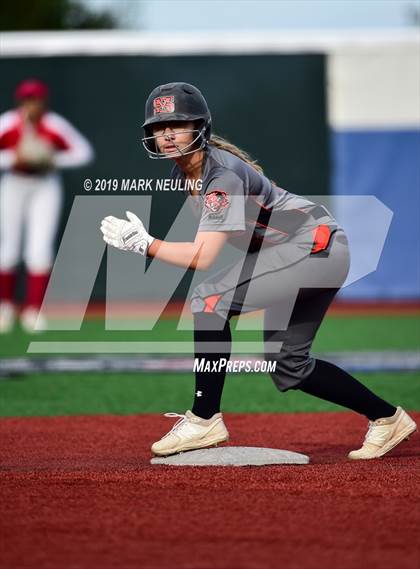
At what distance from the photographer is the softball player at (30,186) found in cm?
1240

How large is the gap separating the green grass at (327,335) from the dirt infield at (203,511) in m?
4.83

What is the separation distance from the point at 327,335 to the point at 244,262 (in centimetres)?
650

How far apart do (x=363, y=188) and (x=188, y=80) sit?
2527 millimetres

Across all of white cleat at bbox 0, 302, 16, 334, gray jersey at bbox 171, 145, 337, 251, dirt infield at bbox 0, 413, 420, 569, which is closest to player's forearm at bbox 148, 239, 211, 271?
gray jersey at bbox 171, 145, 337, 251

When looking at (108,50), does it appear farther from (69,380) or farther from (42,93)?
(69,380)

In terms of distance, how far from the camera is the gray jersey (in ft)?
15.7

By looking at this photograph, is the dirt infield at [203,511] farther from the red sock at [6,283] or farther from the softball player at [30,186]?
the red sock at [6,283]

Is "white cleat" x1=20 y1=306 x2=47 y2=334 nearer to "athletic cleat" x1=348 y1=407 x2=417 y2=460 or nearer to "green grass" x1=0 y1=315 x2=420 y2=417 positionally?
"green grass" x1=0 y1=315 x2=420 y2=417

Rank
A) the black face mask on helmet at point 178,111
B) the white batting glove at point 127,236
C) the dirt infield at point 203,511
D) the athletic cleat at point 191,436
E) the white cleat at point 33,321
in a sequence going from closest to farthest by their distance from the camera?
the dirt infield at point 203,511, the white batting glove at point 127,236, the black face mask on helmet at point 178,111, the athletic cleat at point 191,436, the white cleat at point 33,321

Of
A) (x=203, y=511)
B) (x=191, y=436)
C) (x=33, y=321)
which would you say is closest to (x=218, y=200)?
(x=191, y=436)

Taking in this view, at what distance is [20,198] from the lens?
41.7 feet

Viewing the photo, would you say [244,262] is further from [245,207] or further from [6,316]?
[6,316]

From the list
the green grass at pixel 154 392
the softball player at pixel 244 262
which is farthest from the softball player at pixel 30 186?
the softball player at pixel 244 262

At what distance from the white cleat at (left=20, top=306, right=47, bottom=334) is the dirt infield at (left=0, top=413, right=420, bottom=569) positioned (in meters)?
6.03
